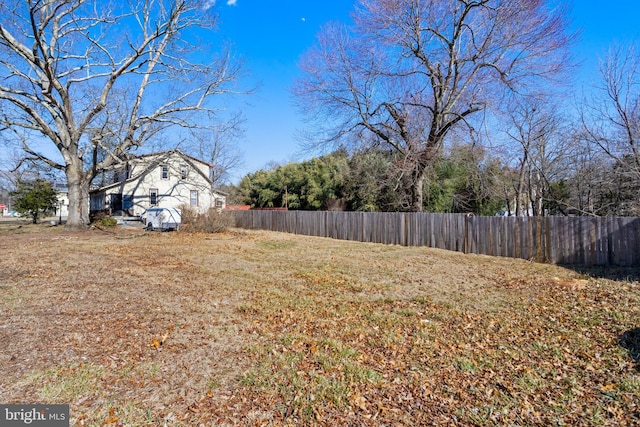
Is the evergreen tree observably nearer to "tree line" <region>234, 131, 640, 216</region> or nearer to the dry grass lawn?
"tree line" <region>234, 131, 640, 216</region>

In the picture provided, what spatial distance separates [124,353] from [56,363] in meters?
0.55

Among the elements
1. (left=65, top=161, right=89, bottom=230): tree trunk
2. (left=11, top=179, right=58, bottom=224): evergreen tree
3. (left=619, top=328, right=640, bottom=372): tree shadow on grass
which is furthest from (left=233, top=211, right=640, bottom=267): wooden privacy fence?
(left=11, top=179, right=58, bottom=224): evergreen tree

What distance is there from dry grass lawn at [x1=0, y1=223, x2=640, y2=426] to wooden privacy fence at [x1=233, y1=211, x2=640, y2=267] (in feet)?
5.87

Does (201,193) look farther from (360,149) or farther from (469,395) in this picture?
(469,395)

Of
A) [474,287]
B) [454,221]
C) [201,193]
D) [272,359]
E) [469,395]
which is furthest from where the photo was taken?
[201,193]

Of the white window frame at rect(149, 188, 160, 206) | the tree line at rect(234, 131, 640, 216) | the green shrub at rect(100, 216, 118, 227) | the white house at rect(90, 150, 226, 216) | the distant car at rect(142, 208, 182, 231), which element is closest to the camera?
the tree line at rect(234, 131, 640, 216)

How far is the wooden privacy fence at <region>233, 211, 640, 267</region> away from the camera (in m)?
8.82

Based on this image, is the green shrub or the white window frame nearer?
the green shrub

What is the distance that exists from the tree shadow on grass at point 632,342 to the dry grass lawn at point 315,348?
2cm

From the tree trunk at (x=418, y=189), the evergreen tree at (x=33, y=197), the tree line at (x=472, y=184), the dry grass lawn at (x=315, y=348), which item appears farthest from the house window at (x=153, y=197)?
the dry grass lawn at (x=315, y=348)

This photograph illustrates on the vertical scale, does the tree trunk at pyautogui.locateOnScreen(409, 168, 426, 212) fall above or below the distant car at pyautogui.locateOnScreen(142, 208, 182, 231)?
above

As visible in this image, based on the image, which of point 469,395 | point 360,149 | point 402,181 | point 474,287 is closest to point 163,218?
point 360,149

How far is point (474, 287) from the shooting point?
6.78 metres

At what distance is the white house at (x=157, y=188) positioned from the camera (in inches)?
1064
